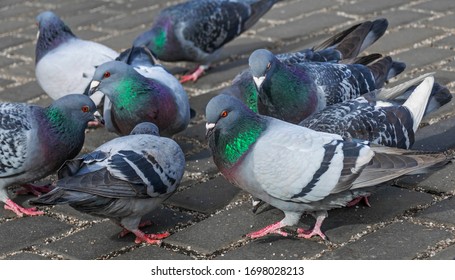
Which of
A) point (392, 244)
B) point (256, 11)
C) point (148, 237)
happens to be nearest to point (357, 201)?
point (392, 244)

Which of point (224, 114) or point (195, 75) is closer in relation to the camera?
point (224, 114)

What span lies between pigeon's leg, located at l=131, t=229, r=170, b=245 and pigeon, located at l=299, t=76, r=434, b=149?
3.29 feet

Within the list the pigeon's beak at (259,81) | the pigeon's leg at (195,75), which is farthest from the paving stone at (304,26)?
the pigeon's beak at (259,81)

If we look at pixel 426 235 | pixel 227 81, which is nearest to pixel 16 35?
pixel 227 81

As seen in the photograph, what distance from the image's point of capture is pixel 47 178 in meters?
5.88

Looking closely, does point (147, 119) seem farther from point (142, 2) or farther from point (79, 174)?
point (142, 2)

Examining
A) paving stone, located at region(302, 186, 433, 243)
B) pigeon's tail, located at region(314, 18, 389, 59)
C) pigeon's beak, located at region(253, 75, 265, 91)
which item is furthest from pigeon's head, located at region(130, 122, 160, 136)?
pigeon's tail, located at region(314, 18, 389, 59)

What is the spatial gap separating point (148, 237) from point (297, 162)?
35.1 inches

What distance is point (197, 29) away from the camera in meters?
7.73

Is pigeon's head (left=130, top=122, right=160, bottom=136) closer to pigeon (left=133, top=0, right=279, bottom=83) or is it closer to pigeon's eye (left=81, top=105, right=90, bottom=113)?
pigeon's eye (left=81, top=105, right=90, bottom=113)

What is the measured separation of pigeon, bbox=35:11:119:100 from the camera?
654 cm

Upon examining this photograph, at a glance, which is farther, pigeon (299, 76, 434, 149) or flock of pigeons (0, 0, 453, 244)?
pigeon (299, 76, 434, 149)

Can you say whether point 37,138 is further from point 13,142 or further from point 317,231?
point 317,231
